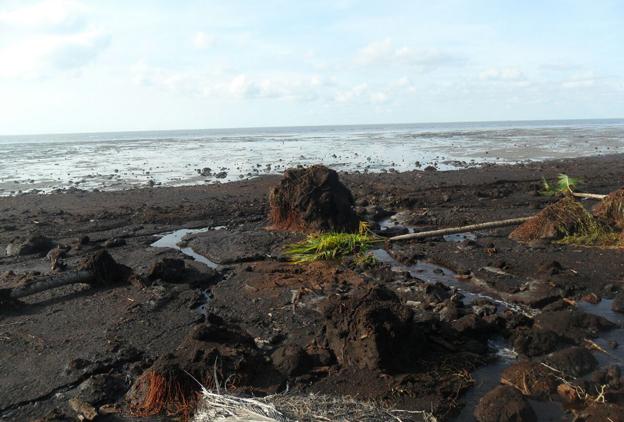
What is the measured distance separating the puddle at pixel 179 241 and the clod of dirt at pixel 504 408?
6.12 meters

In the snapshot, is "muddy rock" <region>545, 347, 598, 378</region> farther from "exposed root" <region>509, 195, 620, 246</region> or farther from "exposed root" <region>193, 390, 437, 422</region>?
"exposed root" <region>509, 195, 620, 246</region>

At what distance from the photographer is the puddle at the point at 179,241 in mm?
10148

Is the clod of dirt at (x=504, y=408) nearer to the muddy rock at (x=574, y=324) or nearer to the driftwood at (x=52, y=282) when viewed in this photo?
the muddy rock at (x=574, y=324)

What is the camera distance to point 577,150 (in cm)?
3512

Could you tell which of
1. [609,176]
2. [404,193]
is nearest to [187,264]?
[404,193]

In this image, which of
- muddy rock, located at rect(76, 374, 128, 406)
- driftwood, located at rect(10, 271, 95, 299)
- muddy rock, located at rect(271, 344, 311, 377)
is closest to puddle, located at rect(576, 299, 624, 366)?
muddy rock, located at rect(271, 344, 311, 377)

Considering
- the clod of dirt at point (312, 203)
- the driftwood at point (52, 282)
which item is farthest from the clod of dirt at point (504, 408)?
the clod of dirt at point (312, 203)

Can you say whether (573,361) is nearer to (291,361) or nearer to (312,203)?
(291,361)

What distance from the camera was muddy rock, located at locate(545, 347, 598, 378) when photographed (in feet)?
17.2

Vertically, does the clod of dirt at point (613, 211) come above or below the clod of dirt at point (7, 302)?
above

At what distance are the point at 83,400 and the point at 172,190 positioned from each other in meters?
15.1

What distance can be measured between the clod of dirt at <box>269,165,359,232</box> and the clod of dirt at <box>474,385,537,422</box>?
6.99m

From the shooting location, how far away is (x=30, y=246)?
10938mm

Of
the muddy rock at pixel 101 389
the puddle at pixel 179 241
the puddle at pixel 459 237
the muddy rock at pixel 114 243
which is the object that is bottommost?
the muddy rock at pixel 101 389
